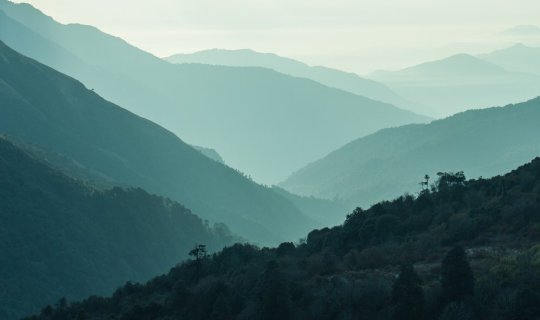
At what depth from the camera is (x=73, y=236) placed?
148 m

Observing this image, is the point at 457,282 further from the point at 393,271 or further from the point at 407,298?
the point at 393,271

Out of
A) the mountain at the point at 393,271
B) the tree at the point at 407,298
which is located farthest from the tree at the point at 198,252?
the tree at the point at 407,298

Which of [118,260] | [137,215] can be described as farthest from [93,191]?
[118,260]

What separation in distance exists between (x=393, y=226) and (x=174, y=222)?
115 meters

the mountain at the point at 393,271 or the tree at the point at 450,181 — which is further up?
the tree at the point at 450,181

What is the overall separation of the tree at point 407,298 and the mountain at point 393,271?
4 centimetres

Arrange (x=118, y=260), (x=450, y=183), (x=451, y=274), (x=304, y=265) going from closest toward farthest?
(x=451, y=274) < (x=304, y=265) < (x=450, y=183) < (x=118, y=260)

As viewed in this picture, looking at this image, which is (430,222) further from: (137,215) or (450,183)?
(137,215)

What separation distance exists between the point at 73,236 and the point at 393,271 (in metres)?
107

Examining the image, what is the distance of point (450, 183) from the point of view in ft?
253

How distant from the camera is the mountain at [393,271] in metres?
39.4

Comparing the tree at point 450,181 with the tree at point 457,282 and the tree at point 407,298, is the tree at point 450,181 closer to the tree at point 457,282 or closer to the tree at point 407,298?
the tree at point 407,298

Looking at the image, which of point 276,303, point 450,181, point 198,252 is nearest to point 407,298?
point 276,303

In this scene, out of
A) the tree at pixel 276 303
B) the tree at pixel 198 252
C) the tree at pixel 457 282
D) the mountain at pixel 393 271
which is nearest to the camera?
the tree at pixel 457 282
